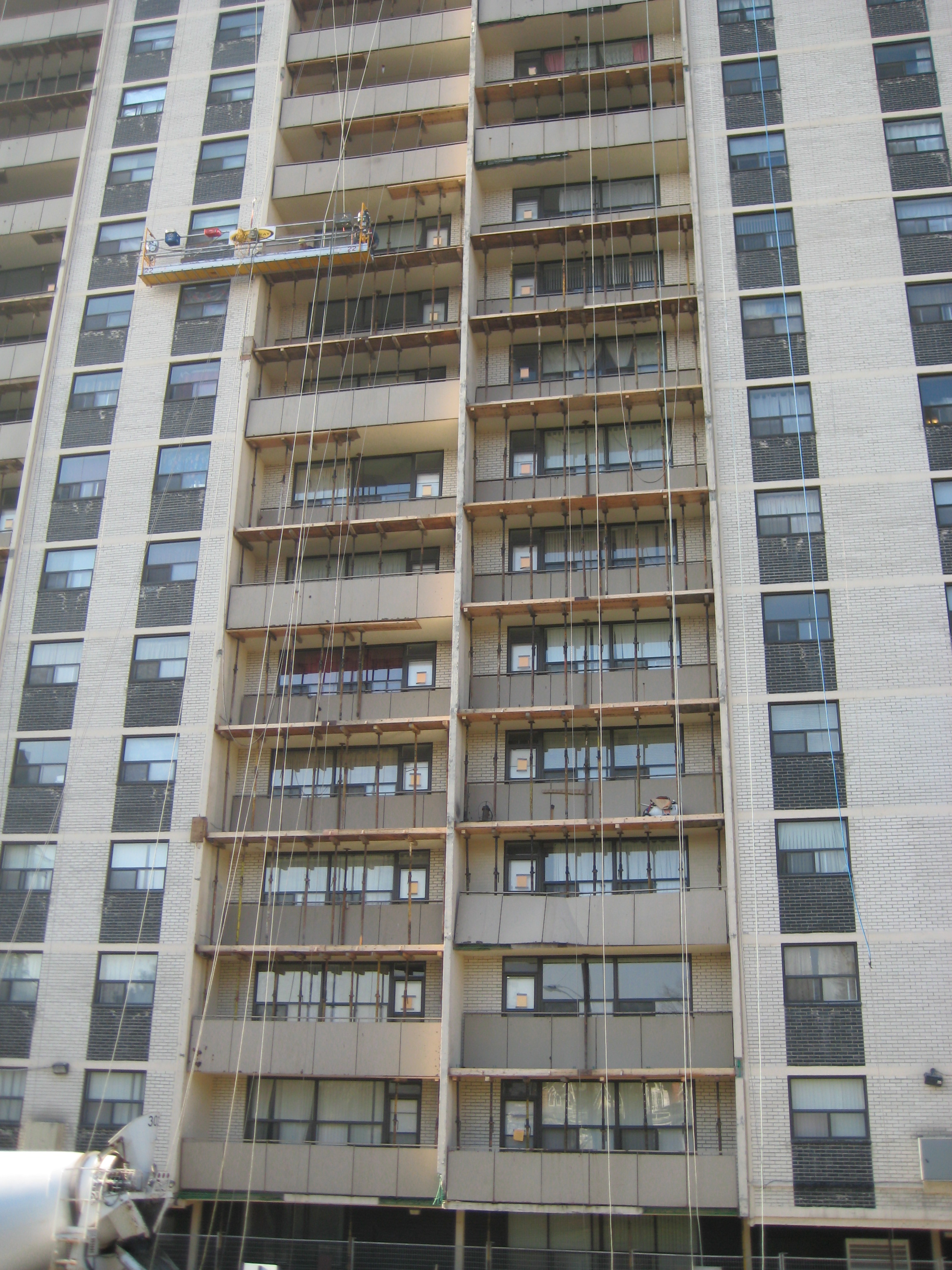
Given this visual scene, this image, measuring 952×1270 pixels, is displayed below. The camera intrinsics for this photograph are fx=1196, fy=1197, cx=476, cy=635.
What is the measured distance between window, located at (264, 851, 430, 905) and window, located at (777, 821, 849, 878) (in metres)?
7.63

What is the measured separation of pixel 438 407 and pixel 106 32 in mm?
17036

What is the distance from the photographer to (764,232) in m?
28.0

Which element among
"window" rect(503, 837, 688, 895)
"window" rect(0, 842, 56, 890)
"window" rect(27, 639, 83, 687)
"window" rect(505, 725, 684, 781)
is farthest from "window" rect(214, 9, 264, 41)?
"window" rect(503, 837, 688, 895)

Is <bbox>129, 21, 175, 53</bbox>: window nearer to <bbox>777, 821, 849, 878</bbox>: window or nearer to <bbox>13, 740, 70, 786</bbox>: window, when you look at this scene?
<bbox>13, 740, 70, 786</bbox>: window

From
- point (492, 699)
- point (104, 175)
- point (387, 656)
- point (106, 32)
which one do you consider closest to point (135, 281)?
point (104, 175)

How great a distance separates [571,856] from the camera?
82.3ft

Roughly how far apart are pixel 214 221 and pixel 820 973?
23708 mm

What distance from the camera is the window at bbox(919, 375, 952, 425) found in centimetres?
2525

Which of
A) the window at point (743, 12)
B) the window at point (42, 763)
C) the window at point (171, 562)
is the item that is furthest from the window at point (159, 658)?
the window at point (743, 12)

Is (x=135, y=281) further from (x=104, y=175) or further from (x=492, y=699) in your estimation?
(x=492, y=699)

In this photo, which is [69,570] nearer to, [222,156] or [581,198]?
[222,156]

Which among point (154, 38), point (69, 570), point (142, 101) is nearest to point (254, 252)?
point (142, 101)

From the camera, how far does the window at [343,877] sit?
25.9 metres

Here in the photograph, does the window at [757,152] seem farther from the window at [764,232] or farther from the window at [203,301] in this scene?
the window at [203,301]
